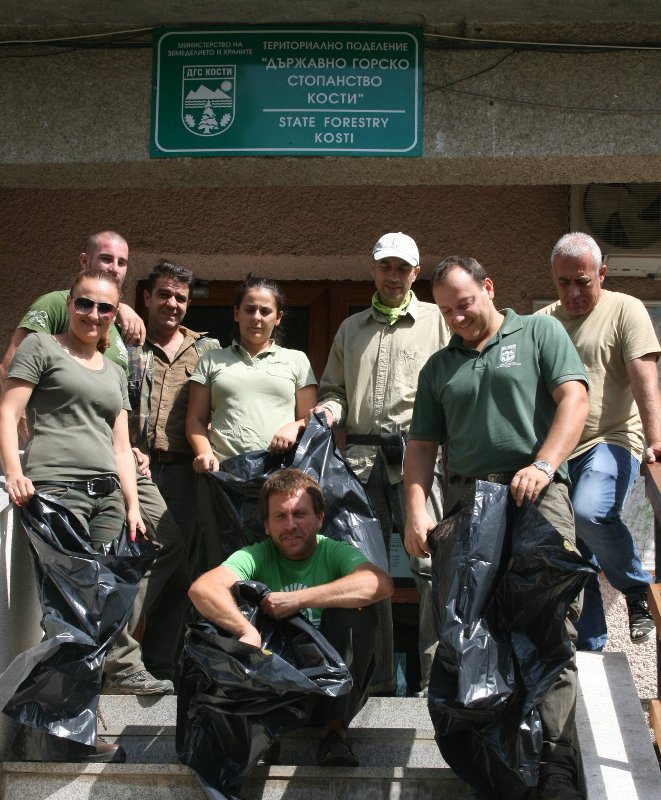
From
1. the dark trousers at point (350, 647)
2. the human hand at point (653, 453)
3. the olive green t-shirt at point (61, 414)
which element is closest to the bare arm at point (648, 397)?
the human hand at point (653, 453)

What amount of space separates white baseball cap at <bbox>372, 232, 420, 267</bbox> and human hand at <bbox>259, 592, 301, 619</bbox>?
1733 mm

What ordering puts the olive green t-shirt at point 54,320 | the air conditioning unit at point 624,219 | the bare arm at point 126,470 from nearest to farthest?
the bare arm at point 126,470 < the olive green t-shirt at point 54,320 < the air conditioning unit at point 624,219

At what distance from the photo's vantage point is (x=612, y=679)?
430cm

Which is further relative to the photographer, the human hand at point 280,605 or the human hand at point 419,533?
the human hand at point 419,533

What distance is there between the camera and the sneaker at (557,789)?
3.56m

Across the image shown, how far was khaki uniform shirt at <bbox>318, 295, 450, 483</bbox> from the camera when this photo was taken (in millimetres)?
4918

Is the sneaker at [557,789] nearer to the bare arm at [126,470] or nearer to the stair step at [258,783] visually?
the stair step at [258,783]

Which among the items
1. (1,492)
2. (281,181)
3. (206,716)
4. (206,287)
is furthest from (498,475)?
(206,287)

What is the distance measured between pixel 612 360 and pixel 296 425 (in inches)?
53.7

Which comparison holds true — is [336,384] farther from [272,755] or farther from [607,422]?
[272,755]

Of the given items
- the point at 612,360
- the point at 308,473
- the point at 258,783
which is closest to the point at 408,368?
the point at 308,473

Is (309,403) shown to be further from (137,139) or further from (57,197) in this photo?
(57,197)

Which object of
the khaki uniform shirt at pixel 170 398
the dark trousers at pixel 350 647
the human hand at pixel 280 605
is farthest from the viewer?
the khaki uniform shirt at pixel 170 398

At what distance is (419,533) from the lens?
4.08 m
